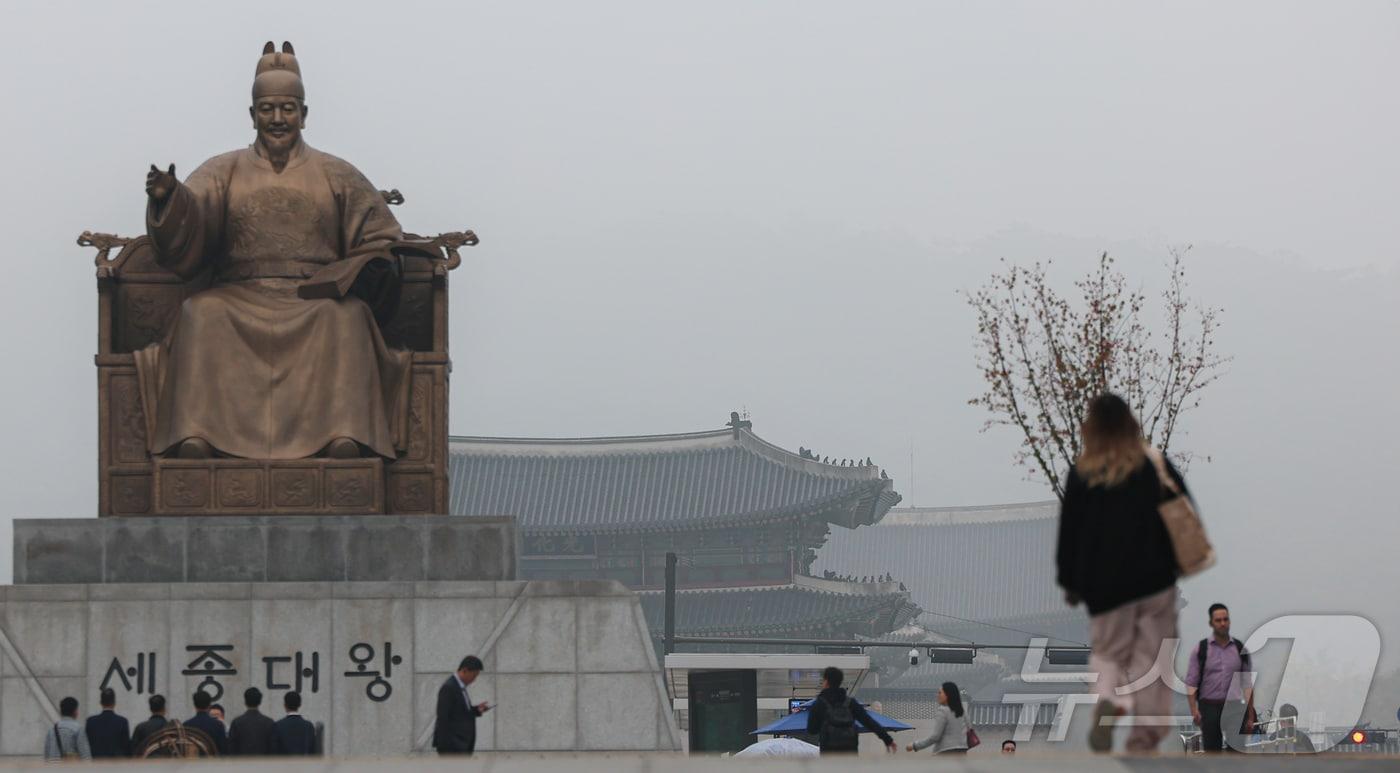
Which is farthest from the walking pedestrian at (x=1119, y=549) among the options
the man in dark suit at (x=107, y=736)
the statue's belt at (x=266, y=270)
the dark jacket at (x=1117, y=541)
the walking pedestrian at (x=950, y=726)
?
Answer: the statue's belt at (x=266, y=270)

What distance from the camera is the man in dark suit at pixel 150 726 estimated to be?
370 inches

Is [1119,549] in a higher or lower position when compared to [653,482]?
higher

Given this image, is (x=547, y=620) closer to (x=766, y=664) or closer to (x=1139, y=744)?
(x=1139, y=744)

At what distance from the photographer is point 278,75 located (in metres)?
12.2

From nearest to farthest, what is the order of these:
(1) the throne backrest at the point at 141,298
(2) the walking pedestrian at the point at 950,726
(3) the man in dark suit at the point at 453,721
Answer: (3) the man in dark suit at the point at 453,721
(2) the walking pedestrian at the point at 950,726
(1) the throne backrest at the point at 141,298

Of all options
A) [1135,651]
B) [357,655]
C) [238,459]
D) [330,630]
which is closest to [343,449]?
[238,459]

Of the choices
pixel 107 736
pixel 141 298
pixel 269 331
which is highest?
pixel 141 298

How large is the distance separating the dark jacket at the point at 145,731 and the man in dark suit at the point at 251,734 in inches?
14.5

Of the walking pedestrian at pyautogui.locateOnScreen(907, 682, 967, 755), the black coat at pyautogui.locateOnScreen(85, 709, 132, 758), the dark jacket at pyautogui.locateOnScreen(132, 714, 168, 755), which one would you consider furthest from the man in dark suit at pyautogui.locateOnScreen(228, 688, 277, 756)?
the walking pedestrian at pyautogui.locateOnScreen(907, 682, 967, 755)

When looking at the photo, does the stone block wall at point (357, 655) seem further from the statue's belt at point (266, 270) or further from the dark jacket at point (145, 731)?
the statue's belt at point (266, 270)

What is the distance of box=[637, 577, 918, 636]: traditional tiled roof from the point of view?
37.9 m

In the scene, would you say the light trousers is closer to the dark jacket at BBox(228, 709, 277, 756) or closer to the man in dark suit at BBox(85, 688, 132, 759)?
the dark jacket at BBox(228, 709, 277, 756)

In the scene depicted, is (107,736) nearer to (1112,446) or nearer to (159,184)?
(159,184)

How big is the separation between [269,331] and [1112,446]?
6633 millimetres
